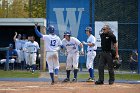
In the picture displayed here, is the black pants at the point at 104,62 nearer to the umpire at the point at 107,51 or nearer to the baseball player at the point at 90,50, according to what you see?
the umpire at the point at 107,51

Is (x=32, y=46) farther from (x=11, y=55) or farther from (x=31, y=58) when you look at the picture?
(x=11, y=55)

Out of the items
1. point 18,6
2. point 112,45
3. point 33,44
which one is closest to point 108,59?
point 112,45

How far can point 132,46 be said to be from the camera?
23000mm

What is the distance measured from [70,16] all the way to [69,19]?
0.16 m

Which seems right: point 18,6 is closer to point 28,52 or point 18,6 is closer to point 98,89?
point 28,52

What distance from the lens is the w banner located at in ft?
69.2

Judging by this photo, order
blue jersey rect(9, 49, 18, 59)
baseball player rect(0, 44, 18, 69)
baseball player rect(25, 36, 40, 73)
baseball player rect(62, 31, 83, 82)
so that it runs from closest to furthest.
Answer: baseball player rect(62, 31, 83, 82) → baseball player rect(25, 36, 40, 73) → baseball player rect(0, 44, 18, 69) → blue jersey rect(9, 49, 18, 59)

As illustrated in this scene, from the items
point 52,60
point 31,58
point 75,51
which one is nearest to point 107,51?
point 75,51

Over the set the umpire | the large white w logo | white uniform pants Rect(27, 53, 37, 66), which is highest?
the large white w logo

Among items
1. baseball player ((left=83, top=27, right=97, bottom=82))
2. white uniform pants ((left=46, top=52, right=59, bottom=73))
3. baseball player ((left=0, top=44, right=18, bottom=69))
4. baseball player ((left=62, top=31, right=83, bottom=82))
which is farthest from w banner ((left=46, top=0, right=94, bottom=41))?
white uniform pants ((left=46, top=52, right=59, bottom=73))

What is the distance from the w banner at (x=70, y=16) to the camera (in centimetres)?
2109

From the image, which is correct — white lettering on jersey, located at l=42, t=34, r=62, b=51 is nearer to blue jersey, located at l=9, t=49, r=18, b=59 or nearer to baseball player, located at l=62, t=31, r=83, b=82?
baseball player, located at l=62, t=31, r=83, b=82

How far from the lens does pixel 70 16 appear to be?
2120 centimetres

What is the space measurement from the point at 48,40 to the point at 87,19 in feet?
24.3
